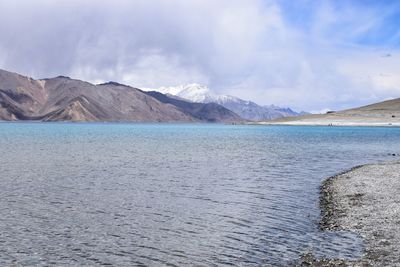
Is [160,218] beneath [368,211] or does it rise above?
beneath

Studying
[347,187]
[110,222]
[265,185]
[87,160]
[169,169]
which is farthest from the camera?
[87,160]

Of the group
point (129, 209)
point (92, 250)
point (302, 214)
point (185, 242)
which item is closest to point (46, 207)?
point (129, 209)

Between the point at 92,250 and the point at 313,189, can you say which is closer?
the point at 92,250

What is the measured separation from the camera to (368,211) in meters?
26.9

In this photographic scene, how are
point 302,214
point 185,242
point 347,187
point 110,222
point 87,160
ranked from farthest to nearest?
point 87,160
point 347,187
point 302,214
point 110,222
point 185,242

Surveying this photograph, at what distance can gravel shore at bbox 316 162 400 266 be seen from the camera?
18703 millimetres

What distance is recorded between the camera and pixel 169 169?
170 feet

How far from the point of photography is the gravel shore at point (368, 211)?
736 inches

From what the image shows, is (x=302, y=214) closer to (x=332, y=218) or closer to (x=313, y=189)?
(x=332, y=218)

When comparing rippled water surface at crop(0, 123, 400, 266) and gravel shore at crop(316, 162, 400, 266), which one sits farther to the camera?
rippled water surface at crop(0, 123, 400, 266)

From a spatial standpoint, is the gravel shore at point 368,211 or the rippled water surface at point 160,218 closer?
the gravel shore at point 368,211

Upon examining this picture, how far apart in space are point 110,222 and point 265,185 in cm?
1909

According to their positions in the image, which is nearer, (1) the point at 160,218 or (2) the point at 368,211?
(1) the point at 160,218

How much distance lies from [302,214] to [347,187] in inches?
419
